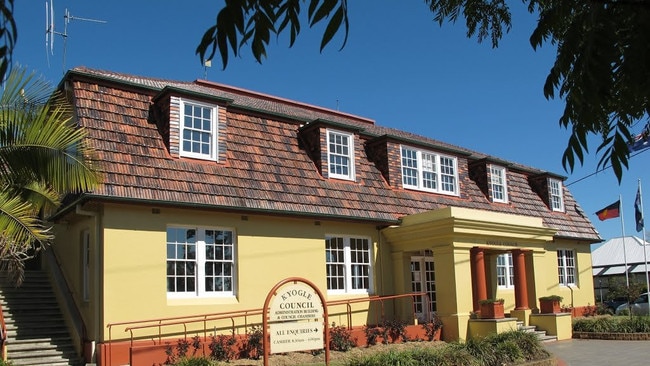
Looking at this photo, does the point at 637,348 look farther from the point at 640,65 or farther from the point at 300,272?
the point at 640,65

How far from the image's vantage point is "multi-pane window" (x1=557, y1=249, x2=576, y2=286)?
27.4m

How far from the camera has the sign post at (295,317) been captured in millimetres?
11789

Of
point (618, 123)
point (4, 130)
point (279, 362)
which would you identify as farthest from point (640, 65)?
point (279, 362)

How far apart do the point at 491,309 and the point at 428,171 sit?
5921 mm

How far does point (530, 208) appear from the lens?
2652cm

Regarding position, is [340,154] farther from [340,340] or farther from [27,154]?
[27,154]

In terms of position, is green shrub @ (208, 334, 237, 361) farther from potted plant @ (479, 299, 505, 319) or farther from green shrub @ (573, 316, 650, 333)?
green shrub @ (573, 316, 650, 333)

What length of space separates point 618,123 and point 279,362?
40.6ft

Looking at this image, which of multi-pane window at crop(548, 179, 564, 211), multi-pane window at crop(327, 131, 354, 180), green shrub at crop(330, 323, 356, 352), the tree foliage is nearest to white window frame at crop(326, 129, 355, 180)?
multi-pane window at crop(327, 131, 354, 180)

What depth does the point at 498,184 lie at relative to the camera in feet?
82.7

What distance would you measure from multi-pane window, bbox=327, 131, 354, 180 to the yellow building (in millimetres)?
47

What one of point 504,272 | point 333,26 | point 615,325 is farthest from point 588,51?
point 504,272

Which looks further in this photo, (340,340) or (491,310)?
(491,310)

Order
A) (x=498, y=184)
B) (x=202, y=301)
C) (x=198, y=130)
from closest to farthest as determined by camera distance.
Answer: (x=202, y=301) → (x=198, y=130) → (x=498, y=184)
